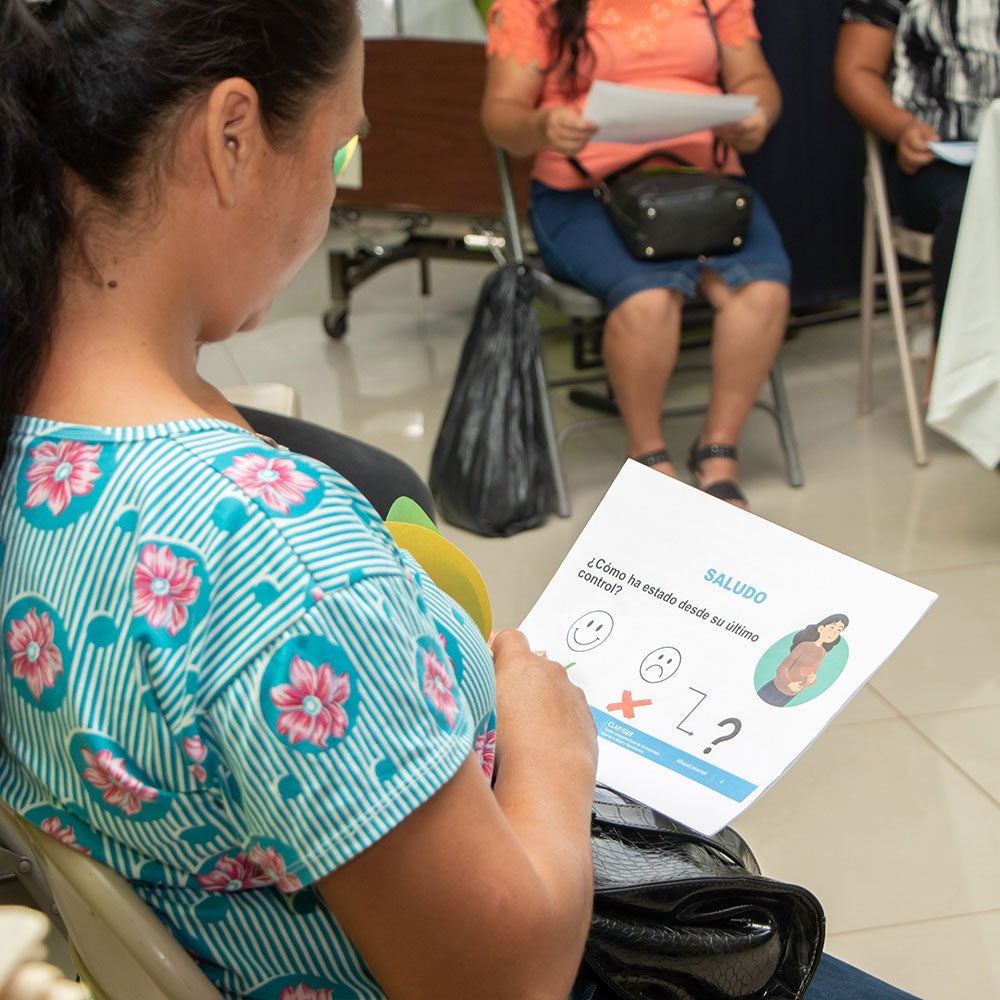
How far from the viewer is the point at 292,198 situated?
69cm

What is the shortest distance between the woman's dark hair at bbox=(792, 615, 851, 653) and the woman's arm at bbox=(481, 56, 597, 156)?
1.74m

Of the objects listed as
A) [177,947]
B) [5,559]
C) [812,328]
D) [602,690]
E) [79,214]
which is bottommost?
[812,328]

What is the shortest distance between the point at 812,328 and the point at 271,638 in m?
3.47

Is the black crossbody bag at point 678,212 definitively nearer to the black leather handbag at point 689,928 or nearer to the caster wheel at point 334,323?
the caster wheel at point 334,323

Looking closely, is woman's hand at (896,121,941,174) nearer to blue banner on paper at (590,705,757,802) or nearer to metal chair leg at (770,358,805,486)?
metal chair leg at (770,358,805,486)

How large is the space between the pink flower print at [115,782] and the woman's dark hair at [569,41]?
2.22 meters

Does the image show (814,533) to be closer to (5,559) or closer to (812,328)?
(812,328)

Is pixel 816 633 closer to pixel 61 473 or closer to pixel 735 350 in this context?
pixel 61 473

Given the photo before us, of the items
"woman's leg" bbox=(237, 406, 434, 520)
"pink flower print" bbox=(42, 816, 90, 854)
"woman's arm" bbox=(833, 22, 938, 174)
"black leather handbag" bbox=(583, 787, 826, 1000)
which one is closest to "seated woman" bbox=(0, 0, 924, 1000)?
"pink flower print" bbox=(42, 816, 90, 854)

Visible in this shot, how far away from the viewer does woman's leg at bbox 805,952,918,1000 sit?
2.85 ft

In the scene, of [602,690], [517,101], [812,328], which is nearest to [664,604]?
[602,690]

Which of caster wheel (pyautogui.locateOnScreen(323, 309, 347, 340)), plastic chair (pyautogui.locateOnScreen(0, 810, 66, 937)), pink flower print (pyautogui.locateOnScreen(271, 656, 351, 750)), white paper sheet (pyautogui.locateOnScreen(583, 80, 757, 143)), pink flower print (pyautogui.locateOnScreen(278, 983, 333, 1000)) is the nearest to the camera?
pink flower print (pyautogui.locateOnScreen(271, 656, 351, 750))

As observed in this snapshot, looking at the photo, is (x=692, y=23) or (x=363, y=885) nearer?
(x=363, y=885)

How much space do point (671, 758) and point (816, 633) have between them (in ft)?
0.44
